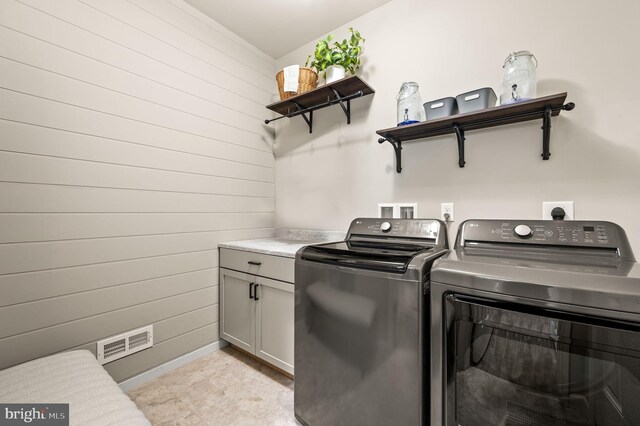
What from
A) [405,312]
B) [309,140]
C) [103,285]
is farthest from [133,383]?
[309,140]

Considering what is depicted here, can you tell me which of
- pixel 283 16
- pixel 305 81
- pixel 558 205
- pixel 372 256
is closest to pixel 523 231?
pixel 558 205

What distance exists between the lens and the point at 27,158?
1.31m

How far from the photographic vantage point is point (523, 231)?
3.87 ft

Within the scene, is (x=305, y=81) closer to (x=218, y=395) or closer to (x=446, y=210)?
(x=446, y=210)

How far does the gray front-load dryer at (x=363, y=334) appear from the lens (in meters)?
0.98

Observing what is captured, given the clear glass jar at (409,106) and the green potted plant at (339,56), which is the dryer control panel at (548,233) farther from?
the green potted plant at (339,56)

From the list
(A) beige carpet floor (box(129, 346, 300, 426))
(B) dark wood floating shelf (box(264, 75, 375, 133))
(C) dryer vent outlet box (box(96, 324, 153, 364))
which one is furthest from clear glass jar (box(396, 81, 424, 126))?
(C) dryer vent outlet box (box(96, 324, 153, 364))

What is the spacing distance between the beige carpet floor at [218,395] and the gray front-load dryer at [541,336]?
3.34ft

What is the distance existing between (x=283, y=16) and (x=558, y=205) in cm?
226

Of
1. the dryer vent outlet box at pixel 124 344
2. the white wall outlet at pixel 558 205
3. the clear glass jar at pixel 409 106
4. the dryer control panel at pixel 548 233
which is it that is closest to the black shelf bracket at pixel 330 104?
the clear glass jar at pixel 409 106

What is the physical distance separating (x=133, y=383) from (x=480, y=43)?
299 cm

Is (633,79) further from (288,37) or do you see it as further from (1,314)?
(1,314)

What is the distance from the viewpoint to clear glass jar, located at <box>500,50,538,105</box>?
1251 millimetres

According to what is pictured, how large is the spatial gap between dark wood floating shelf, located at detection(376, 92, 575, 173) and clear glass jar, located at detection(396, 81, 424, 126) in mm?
55
